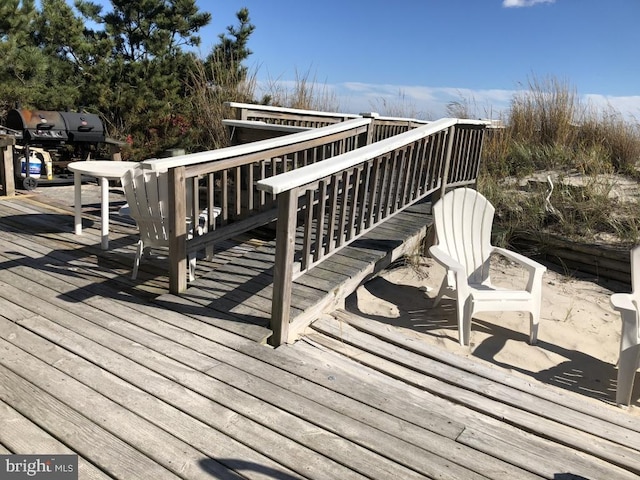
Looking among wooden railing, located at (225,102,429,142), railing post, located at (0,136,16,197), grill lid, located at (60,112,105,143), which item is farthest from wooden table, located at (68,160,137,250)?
grill lid, located at (60,112,105,143)

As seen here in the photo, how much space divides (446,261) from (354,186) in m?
0.82

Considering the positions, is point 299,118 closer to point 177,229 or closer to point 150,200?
point 150,200

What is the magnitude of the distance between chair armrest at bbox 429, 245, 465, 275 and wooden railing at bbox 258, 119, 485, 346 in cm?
47

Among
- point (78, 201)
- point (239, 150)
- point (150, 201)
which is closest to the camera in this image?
point (150, 201)

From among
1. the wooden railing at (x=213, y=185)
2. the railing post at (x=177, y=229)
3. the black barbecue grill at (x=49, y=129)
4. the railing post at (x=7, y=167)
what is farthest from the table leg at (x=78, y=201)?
the black barbecue grill at (x=49, y=129)

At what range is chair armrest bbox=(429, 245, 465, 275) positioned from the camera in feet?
10.6

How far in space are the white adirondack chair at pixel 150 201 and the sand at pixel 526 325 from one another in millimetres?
1480

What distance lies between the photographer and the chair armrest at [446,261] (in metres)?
A: 3.24

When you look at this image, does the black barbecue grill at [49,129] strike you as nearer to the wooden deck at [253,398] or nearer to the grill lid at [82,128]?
the grill lid at [82,128]

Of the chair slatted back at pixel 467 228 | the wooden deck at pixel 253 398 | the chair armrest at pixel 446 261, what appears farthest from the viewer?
the chair slatted back at pixel 467 228

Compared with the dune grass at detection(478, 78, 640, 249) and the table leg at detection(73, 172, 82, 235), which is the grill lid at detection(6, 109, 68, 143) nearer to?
the table leg at detection(73, 172, 82, 235)

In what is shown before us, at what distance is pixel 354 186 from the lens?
308 cm

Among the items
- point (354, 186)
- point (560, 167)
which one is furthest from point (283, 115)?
point (560, 167)

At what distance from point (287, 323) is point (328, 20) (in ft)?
70.4
